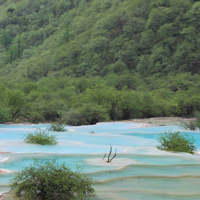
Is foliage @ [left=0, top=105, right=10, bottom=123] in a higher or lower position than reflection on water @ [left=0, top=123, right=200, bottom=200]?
higher

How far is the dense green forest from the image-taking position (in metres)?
30.9

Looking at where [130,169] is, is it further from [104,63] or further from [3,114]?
[104,63]

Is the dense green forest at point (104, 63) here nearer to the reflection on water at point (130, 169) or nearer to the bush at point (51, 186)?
the reflection on water at point (130, 169)

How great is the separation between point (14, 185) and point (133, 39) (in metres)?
56.7

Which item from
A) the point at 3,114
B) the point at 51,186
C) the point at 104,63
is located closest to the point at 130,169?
the point at 51,186

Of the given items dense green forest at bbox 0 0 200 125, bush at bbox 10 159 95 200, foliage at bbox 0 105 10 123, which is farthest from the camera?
dense green forest at bbox 0 0 200 125

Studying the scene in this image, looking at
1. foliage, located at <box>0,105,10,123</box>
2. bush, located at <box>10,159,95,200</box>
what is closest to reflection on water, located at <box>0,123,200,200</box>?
bush, located at <box>10,159,95,200</box>

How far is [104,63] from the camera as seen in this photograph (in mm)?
60938

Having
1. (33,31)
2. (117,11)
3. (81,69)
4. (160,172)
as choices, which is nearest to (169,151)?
(160,172)

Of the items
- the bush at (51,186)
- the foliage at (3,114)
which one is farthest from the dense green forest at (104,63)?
the bush at (51,186)

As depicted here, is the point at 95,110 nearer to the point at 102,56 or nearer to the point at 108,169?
the point at 108,169

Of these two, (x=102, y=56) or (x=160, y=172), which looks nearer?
(x=160, y=172)

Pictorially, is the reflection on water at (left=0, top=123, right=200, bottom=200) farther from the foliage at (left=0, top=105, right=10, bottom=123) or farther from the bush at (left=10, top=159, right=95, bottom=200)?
the foliage at (left=0, top=105, right=10, bottom=123)

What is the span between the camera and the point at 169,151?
12.7 meters
